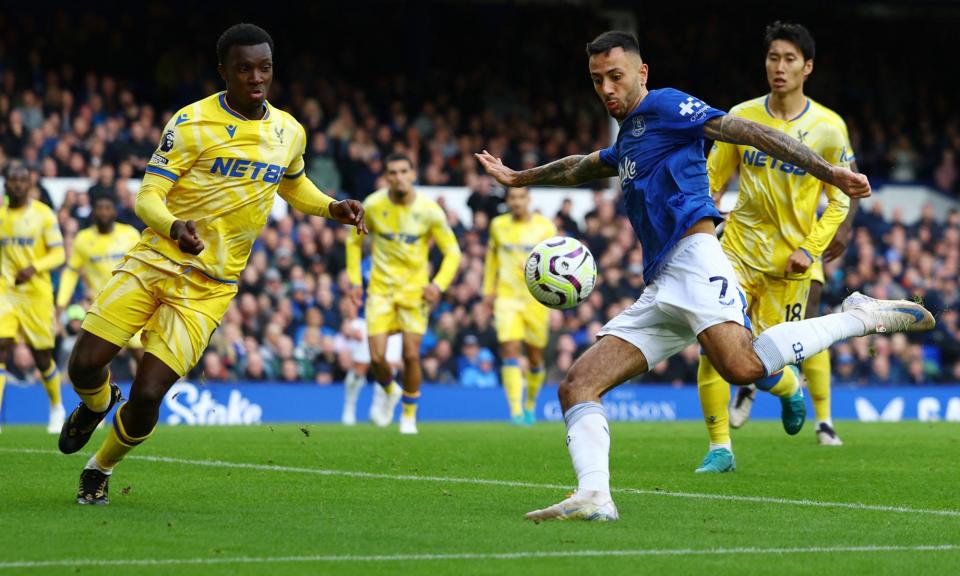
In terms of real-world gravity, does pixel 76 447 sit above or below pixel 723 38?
below

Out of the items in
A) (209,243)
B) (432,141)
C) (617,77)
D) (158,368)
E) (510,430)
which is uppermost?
(432,141)

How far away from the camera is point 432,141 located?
28.3m

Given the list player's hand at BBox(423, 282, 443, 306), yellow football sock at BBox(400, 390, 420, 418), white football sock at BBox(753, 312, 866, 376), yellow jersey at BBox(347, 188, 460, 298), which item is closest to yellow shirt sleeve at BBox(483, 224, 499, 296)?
yellow jersey at BBox(347, 188, 460, 298)

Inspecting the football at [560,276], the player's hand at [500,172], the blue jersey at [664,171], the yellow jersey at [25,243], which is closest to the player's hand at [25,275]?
the yellow jersey at [25,243]

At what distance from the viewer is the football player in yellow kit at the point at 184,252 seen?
857 centimetres

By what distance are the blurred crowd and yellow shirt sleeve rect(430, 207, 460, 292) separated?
12.1 ft

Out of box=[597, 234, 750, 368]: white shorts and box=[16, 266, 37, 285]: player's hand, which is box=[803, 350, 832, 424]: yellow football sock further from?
box=[16, 266, 37, 285]: player's hand

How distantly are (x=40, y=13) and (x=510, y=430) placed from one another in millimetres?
16631

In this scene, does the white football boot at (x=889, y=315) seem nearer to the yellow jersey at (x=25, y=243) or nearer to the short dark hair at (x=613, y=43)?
the short dark hair at (x=613, y=43)

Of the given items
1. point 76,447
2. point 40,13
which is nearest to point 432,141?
point 40,13

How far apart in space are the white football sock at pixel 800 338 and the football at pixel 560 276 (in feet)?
3.46

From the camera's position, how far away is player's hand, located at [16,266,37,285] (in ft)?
51.9

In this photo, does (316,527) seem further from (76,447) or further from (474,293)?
(474,293)

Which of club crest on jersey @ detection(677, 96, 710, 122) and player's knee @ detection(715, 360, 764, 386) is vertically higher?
club crest on jersey @ detection(677, 96, 710, 122)
